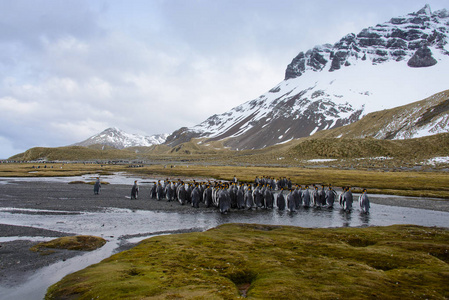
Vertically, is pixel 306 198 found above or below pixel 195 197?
below

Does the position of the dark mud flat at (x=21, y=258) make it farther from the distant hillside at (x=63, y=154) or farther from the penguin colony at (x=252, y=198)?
the distant hillside at (x=63, y=154)

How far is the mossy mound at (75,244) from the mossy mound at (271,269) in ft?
7.68

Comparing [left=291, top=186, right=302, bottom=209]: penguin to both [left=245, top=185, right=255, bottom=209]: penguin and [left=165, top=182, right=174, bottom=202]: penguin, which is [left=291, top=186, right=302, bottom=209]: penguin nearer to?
[left=245, top=185, right=255, bottom=209]: penguin

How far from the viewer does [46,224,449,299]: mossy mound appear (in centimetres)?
805

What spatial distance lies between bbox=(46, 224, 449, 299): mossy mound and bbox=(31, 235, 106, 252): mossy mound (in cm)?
234

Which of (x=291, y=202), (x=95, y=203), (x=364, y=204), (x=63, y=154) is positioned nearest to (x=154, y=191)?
(x=95, y=203)

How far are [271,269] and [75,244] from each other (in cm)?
899

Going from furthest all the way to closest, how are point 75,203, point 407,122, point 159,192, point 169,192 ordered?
point 407,122, point 159,192, point 169,192, point 75,203

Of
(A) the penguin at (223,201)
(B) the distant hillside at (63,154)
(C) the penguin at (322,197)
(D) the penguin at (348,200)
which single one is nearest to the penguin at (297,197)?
(C) the penguin at (322,197)

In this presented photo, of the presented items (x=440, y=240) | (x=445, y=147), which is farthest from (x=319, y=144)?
(x=440, y=240)

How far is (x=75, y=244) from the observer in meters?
13.5

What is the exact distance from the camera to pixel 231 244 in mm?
13125

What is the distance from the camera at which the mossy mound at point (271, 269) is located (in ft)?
26.4

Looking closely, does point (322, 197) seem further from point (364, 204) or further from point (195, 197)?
point (195, 197)
